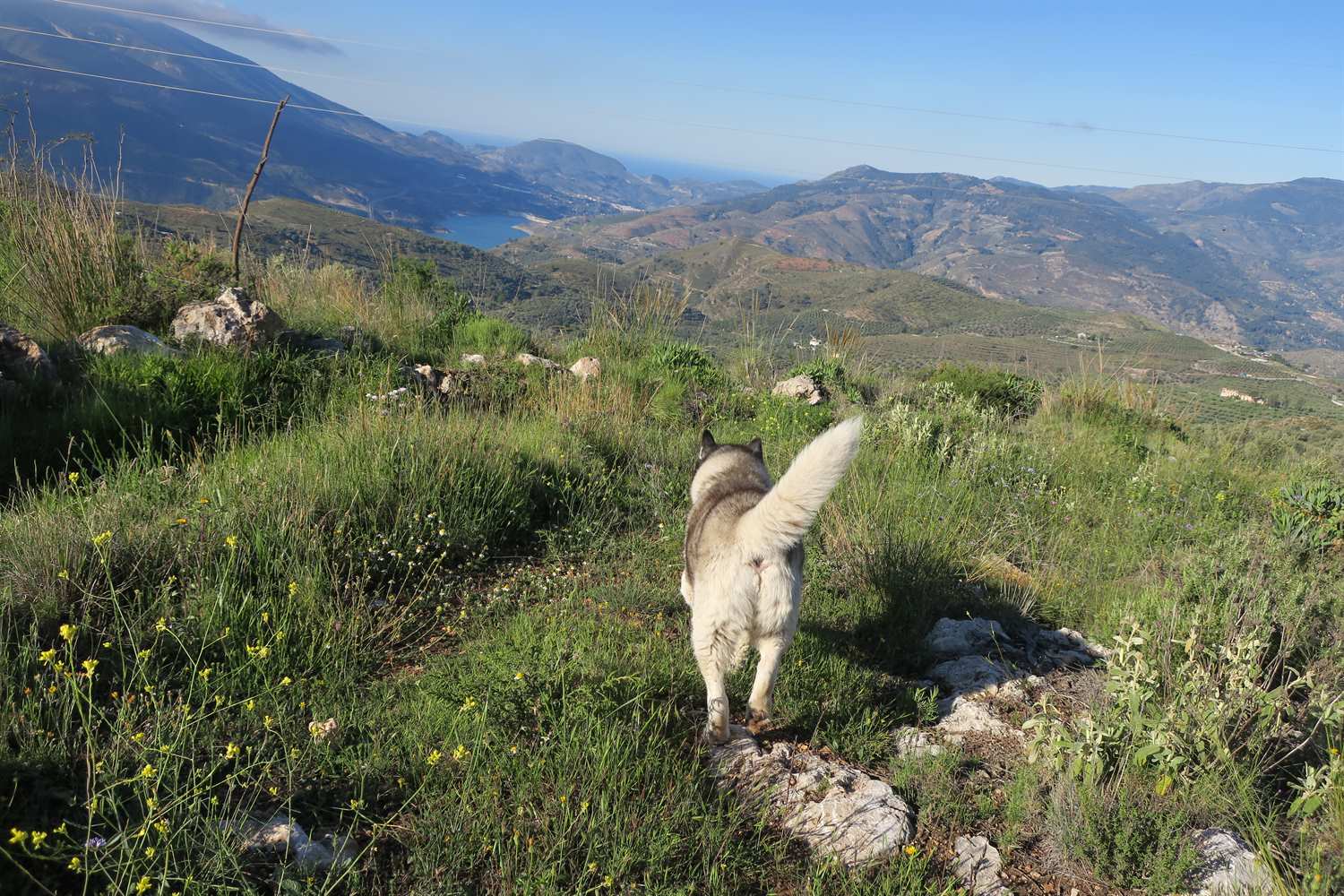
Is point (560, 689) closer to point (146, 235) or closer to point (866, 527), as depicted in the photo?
point (866, 527)

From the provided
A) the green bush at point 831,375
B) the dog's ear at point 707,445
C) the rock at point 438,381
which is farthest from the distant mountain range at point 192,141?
the dog's ear at point 707,445

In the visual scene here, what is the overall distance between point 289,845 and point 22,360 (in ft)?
16.4

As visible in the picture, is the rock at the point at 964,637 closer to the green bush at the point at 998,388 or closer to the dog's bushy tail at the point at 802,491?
the dog's bushy tail at the point at 802,491

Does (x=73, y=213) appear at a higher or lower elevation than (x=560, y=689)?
higher

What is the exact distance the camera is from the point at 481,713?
2.54m

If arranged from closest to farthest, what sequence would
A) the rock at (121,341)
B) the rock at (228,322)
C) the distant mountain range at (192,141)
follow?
1. the rock at (121,341)
2. the rock at (228,322)
3. the distant mountain range at (192,141)

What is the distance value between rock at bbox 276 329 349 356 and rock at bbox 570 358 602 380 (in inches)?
101

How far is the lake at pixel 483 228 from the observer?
101 m

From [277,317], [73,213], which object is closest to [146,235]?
[73,213]

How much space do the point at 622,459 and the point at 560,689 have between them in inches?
139

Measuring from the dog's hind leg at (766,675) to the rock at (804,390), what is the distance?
18.5ft

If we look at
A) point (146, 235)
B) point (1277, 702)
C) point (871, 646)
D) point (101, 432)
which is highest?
point (146, 235)

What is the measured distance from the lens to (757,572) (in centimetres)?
275

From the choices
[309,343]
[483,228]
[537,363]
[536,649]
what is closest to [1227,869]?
[536,649]
